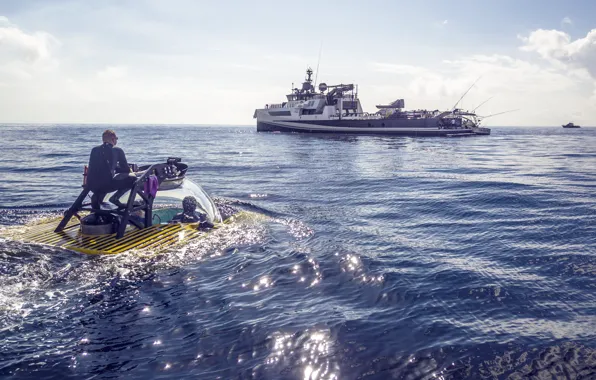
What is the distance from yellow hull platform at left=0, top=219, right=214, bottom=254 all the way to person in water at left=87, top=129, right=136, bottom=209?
896 mm

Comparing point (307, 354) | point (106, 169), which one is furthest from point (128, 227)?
point (307, 354)

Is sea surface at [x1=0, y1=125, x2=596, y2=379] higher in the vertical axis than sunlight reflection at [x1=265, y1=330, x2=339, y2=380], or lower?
higher

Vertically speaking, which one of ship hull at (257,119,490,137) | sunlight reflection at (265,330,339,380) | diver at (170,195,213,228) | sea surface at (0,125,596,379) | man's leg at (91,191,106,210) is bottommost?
sunlight reflection at (265,330,339,380)

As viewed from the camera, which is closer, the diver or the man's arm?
the man's arm

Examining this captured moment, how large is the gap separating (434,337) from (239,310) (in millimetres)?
2846

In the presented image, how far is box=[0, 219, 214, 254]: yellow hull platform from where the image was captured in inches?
338

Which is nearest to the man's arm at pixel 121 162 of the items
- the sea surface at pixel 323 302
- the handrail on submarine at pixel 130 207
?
the handrail on submarine at pixel 130 207

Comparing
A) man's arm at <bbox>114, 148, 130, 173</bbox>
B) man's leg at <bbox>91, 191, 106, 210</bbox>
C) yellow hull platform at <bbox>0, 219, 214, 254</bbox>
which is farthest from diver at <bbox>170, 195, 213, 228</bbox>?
man's arm at <bbox>114, 148, 130, 173</bbox>

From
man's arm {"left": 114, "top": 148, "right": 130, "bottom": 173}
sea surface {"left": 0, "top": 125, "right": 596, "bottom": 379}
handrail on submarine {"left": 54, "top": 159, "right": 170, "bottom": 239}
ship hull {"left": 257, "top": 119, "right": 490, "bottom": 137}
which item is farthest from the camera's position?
ship hull {"left": 257, "top": 119, "right": 490, "bottom": 137}

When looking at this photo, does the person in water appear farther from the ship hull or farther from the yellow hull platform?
the ship hull

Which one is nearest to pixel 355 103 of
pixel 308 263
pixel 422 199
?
pixel 422 199

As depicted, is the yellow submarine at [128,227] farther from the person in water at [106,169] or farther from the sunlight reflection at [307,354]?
the sunlight reflection at [307,354]

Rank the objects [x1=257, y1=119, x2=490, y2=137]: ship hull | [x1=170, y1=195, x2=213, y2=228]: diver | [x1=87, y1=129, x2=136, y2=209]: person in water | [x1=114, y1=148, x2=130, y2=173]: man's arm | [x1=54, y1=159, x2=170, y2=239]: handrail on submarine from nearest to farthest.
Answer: [x1=87, y1=129, x2=136, y2=209]: person in water, [x1=114, y1=148, x2=130, y2=173]: man's arm, [x1=54, y1=159, x2=170, y2=239]: handrail on submarine, [x1=170, y1=195, x2=213, y2=228]: diver, [x1=257, y1=119, x2=490, y2=137]: ship hull

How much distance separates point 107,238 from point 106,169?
148 centimetres
